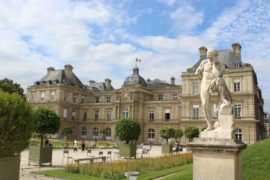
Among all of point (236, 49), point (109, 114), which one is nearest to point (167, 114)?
point (109, 114)

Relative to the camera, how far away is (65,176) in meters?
13.1

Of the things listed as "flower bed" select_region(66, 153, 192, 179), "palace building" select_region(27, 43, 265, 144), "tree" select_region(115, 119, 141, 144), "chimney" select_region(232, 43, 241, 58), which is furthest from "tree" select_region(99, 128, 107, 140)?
"flower bed" select_region(66, 153, 192, 179)

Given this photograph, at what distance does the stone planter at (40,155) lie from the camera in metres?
17.0

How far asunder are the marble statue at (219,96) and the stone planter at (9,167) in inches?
239

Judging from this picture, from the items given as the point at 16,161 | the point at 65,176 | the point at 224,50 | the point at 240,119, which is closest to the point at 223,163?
the point at 16,161

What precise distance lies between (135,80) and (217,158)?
50.6 m

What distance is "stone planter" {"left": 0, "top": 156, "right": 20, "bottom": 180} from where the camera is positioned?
376 inches

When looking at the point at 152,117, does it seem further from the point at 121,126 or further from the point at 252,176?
the point at 252,176

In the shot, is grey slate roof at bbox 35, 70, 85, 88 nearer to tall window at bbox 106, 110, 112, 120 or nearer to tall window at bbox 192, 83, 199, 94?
tall window at bbox 106, 110, 112, 120

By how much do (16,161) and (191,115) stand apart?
125 feet

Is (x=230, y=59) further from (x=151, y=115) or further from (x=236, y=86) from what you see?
(x=151, y=115)

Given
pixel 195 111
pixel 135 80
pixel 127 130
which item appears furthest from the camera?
pixel 135 80

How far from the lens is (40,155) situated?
1694 cm

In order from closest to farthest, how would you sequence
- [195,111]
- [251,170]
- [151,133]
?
[251,170]
[195,111]
[151,133]
